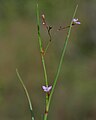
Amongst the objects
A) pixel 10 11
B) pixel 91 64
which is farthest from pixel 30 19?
pixel 91 64

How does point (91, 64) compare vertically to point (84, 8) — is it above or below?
below

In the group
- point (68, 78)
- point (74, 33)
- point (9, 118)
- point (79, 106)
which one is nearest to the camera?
point (9, 118)

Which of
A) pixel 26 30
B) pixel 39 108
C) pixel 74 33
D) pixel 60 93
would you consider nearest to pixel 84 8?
pixel 74 33

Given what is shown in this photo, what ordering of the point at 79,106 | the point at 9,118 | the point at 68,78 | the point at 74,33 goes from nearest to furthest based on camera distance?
the point at 9,118 → the point at 79,106 → the point at 68,78 → the point at 74,33

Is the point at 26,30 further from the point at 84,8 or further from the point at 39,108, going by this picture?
the point at 39,108

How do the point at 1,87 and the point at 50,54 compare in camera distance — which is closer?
the point at 1,87

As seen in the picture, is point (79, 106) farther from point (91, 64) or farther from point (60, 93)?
point (91, 64)
